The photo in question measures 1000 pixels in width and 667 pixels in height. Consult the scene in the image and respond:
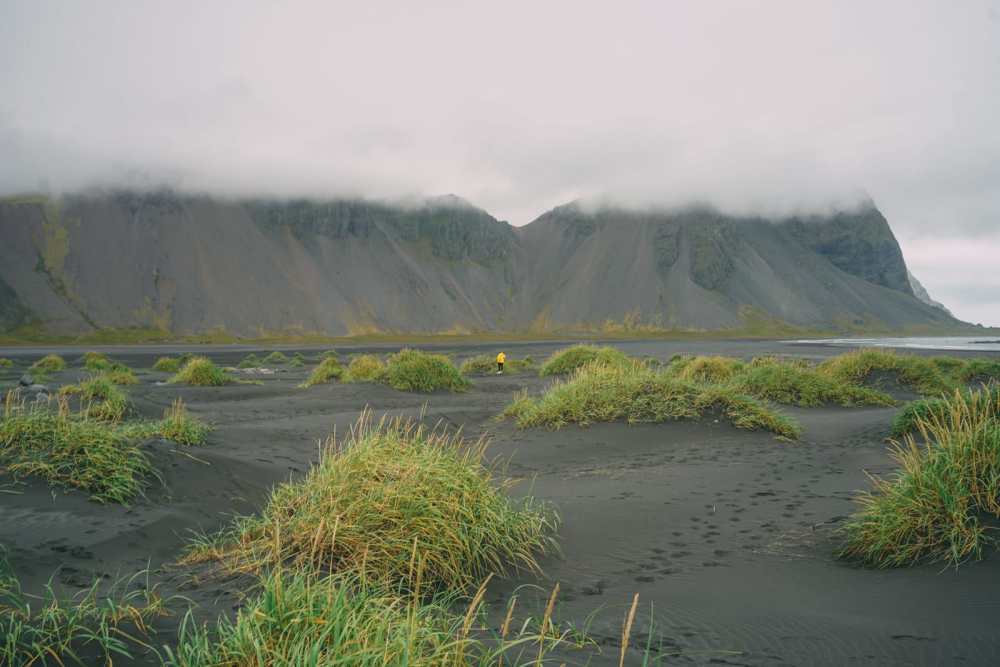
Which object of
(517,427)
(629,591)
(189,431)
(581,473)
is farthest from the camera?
(517,427)

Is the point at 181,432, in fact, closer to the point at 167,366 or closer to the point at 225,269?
the point at 167,366

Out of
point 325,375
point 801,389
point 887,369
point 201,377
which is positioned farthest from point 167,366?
point 887,369

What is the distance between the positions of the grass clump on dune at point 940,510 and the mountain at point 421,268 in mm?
103957

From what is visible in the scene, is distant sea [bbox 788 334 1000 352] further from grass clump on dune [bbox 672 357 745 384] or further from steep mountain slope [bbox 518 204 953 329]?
grass clump on dune [bbox 672 357 745 384]

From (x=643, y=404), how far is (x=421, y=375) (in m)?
10.1

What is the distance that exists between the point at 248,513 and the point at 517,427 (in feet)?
21.2

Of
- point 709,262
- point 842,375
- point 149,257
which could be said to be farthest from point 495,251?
point 842,375

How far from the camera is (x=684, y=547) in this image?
5629mm

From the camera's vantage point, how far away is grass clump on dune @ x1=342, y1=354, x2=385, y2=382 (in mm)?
21728

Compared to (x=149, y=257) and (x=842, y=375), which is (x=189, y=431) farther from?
(x=149, y=257)

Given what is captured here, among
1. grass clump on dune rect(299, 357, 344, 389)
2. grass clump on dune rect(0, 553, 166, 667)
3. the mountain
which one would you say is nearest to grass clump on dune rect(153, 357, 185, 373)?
grass clump on dune rect(299, 357, 344, 389)

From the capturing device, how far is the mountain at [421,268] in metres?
100

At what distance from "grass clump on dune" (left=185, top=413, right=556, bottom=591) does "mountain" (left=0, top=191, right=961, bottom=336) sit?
332 feet

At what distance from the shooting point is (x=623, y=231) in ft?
529
